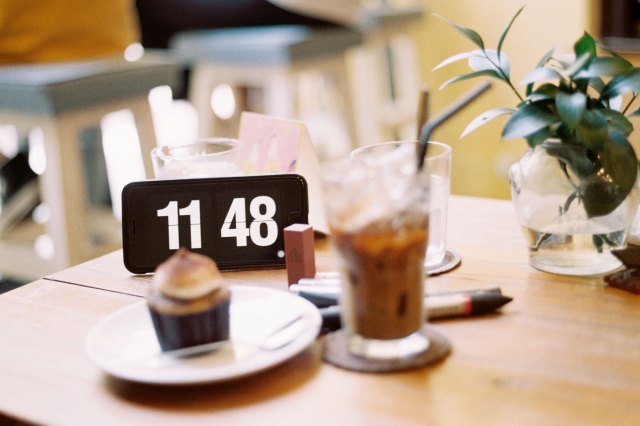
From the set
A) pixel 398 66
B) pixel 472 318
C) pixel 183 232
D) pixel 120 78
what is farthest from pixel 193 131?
pixel 472 318

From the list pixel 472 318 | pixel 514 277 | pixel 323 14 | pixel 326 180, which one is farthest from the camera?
pixel 323 14

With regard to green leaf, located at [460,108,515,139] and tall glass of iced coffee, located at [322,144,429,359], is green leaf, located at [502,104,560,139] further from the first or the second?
tall glass of iced coffee, located at [322,144,429,359]

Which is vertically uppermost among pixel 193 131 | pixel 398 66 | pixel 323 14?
pixel 323 14

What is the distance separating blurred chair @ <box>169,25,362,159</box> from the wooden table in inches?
63.6

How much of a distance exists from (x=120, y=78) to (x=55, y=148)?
0.88 ft

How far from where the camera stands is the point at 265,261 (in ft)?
3.48

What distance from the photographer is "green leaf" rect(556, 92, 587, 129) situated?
0.85 meters

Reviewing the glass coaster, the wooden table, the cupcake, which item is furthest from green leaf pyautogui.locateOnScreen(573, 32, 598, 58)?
the cupcake

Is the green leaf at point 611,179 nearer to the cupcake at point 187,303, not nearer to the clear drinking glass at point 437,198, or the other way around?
the clear drinking glass at point 437,198

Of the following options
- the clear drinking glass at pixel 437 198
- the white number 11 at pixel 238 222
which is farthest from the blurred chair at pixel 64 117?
the clear drinking glass at pixel 437 198

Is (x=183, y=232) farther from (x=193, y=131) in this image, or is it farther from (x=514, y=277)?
(x=193, y=131)

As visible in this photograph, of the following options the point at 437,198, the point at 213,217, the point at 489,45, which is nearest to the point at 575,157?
the point at 437,198

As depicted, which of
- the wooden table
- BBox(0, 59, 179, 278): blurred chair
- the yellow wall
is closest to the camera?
the wooden table

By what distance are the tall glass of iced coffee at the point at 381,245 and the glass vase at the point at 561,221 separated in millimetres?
263
